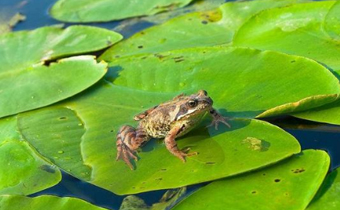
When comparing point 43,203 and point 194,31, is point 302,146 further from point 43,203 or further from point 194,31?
point 194,31

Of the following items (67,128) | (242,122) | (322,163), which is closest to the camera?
(322,163)

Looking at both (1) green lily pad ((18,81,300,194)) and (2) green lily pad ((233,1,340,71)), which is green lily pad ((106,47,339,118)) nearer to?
(1) green lily pad ((18,81,300,194))

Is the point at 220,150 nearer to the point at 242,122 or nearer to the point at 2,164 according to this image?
the point at 242,122

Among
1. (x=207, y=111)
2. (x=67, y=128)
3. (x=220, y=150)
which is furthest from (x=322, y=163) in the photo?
(x=67, y=128)

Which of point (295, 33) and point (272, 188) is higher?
point (295, 33)

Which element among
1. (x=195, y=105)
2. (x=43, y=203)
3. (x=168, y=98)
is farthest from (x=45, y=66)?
(x=43, y=203)
